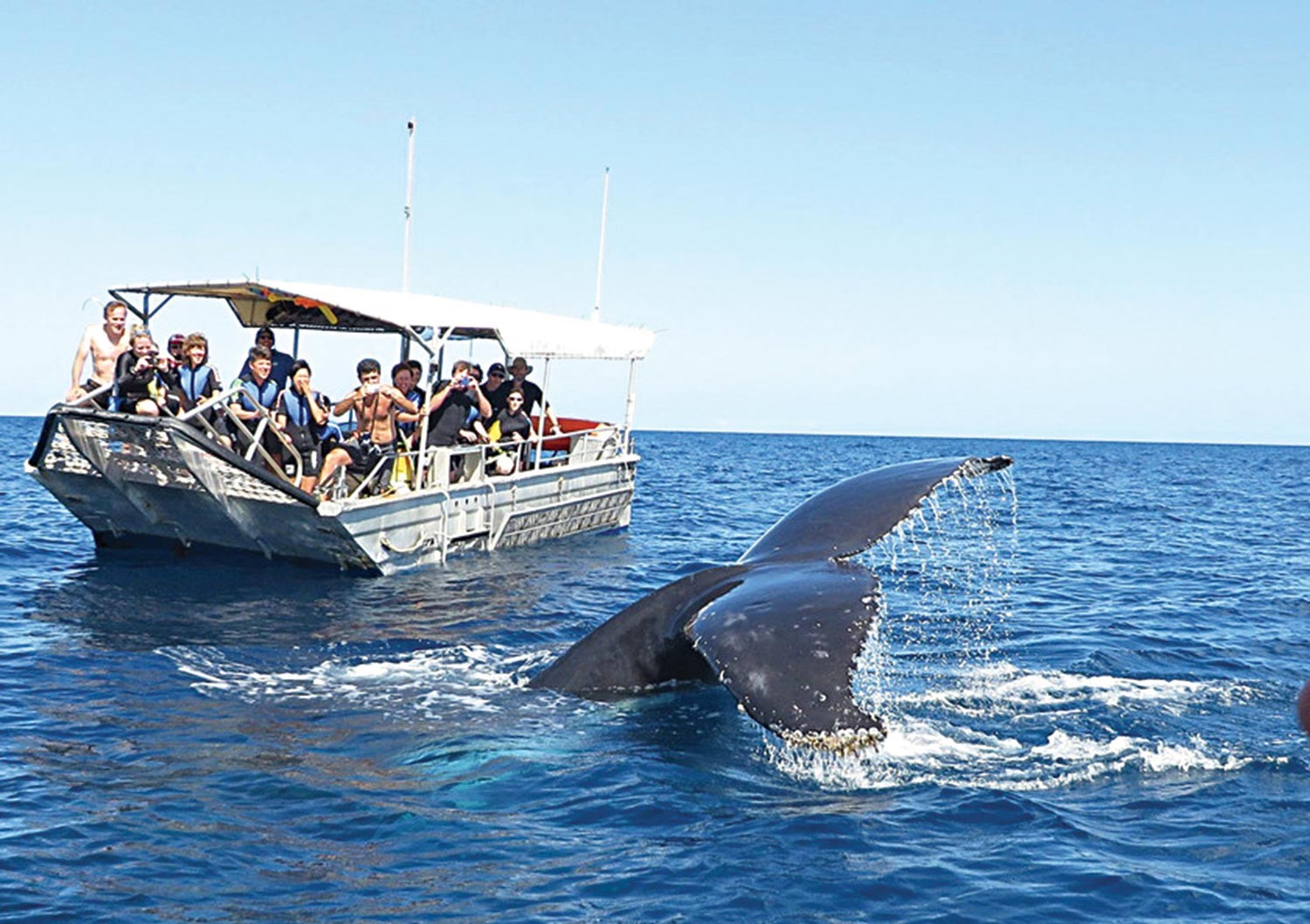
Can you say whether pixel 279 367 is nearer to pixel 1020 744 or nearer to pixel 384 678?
pixel 384 678

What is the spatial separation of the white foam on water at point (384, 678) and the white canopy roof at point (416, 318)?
18.2 ft

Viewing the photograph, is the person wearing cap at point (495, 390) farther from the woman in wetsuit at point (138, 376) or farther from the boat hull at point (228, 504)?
the woman in wetsuit at point (138, 376)

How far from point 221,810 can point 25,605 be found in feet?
27.3

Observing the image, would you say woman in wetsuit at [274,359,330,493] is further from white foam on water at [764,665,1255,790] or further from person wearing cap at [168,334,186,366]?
white foam on water at [764,665,1255,790]

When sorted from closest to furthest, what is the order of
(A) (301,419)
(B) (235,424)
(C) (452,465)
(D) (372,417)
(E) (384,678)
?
(E) (384,678) → (B) (235,424) → (A) (301,419) → (D) (372,417) → (C) (452,465)

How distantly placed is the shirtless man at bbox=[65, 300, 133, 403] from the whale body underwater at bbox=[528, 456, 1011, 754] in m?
9.09

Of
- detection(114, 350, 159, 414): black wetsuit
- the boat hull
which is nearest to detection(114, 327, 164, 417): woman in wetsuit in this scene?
detection(114, 350, 159, 414): black wetsuit

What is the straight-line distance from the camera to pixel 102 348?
16688 millimetres

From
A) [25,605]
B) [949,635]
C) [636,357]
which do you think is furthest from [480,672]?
[636,357]

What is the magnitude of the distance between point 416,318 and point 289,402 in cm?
200

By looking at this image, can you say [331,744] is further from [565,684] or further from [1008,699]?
[1008,699]

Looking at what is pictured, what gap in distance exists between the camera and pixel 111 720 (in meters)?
9.99

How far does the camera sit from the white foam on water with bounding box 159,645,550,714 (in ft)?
34.9

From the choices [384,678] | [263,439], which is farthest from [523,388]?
[384,678]
